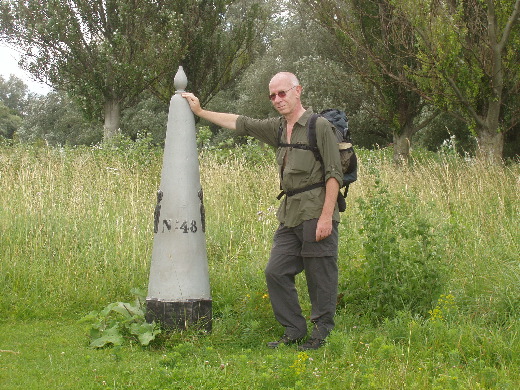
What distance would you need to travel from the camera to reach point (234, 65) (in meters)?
24.8

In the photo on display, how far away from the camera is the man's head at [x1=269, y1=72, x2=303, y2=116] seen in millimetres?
5059

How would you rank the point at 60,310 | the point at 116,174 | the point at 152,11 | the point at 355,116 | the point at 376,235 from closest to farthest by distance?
the point at 376,235
the point at 60,310
the point at 116,174
the point at 152,11
the point at 355,116

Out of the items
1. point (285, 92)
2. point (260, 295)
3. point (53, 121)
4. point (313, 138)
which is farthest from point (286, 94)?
point (53, 121)

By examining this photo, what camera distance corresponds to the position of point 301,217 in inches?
199

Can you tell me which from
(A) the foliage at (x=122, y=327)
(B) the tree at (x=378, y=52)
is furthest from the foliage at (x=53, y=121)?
(A) the foliage at (x=122, y=327)

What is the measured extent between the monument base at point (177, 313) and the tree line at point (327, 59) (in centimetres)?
761

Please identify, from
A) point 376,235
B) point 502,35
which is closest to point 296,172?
point 376,235

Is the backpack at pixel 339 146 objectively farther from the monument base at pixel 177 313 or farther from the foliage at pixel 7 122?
the foliage at pixel 7 122

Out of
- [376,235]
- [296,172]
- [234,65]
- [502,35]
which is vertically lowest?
[376,235]

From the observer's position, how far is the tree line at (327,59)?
12883 mm

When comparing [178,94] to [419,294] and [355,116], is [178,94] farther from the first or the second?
[355,116]

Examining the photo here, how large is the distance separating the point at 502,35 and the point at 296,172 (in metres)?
9.21

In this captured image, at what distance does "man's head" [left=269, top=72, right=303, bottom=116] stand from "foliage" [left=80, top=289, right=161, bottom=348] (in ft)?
6.70

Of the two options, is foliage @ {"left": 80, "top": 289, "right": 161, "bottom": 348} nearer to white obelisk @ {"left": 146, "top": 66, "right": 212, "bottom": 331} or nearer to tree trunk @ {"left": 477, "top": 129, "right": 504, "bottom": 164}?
white obelisk @ {"left": 146, "top": 66, "right": 212, "bottom": 331}
